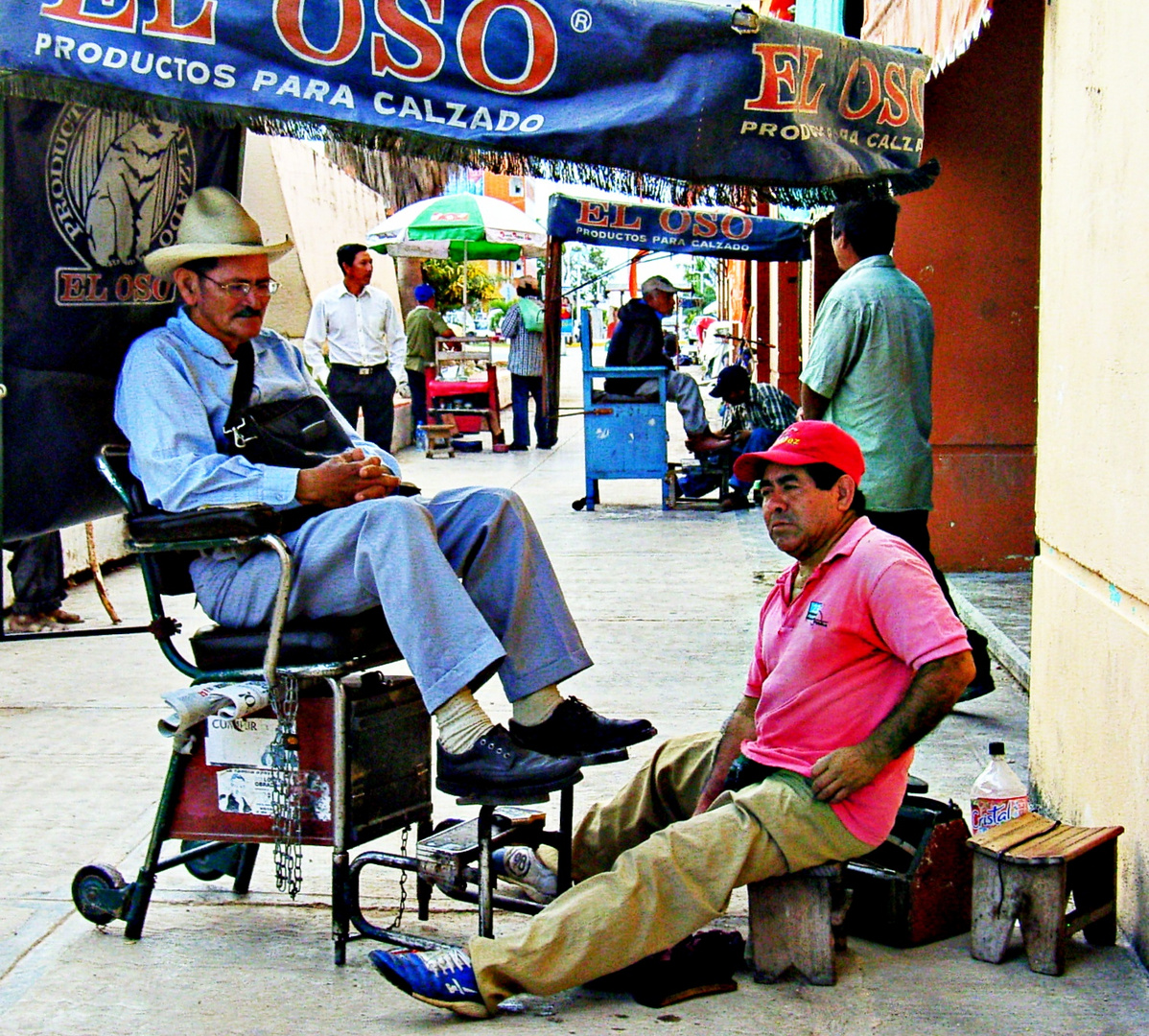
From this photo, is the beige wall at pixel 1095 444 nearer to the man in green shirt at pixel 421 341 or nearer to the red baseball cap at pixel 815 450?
the red baseball cap at pixel 815 450

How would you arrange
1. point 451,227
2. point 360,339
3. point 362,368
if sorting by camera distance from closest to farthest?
point 360,339 → point 362,368 → point 451,227

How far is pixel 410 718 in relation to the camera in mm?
3672

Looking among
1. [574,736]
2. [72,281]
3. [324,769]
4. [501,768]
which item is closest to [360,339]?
[72,281]

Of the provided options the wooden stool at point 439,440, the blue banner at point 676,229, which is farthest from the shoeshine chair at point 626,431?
the wooden stool at point 439,440

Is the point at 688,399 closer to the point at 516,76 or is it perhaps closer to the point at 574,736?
the point at 516,76

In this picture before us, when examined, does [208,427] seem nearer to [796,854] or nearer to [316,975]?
[316,975]

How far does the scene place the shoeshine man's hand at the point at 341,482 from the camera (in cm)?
352

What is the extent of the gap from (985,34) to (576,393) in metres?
18.8

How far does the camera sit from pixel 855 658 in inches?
129

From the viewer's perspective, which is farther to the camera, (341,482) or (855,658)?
(341,482)

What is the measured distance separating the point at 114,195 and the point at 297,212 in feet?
44.5

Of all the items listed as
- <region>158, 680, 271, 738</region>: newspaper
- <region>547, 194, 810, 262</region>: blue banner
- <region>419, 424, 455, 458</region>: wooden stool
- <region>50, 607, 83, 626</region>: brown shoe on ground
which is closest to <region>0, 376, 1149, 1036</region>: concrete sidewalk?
<region>50, 607, 83, 626</region>: brown shoe on ground

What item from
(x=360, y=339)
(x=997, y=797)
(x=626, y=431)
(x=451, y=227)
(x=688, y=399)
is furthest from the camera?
(x=451, y=227)

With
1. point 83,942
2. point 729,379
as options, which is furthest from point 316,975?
point 729,379
